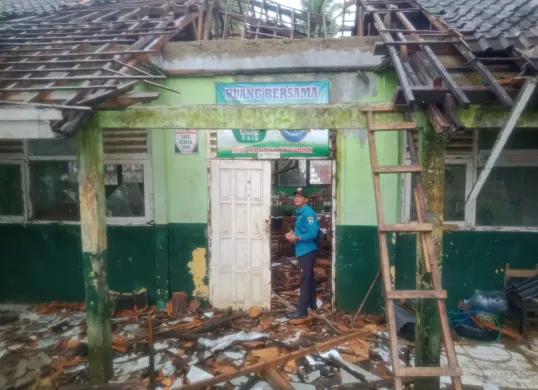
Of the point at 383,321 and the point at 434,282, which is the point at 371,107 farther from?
the point at 383,321

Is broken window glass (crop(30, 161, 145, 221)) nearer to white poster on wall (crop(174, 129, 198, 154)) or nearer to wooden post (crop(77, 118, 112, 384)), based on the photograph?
white poster on wall (crop(174, 129, 198, 154))

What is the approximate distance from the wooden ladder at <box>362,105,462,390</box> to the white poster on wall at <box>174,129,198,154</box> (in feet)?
11.9

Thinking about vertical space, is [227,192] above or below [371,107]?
below

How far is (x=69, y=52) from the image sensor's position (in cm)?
570

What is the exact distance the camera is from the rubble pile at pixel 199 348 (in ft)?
16.1

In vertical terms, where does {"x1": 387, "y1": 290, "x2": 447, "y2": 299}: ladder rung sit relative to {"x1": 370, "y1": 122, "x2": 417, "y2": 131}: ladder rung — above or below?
below

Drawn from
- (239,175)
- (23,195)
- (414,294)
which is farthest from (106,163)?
(414,294)

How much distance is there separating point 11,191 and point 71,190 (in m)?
1.06

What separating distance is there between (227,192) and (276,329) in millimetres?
2305

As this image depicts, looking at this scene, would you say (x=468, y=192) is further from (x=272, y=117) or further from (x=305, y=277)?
(x=272, y=117)

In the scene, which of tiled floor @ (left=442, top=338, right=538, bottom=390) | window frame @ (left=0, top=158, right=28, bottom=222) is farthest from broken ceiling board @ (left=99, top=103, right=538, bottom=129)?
window frame @ (left=0, top=158, right=28, bottom=222)

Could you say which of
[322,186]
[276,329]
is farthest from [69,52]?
[322,186]

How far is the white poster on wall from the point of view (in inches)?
273

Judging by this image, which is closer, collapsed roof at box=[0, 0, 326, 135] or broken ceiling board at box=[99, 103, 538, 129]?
broken ceiling board at box=[99, 103, 538, 129]
